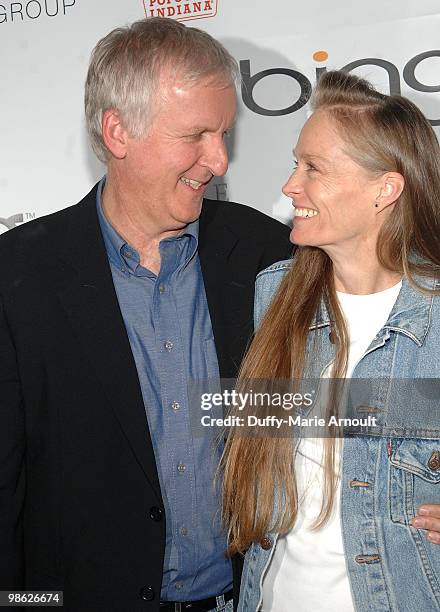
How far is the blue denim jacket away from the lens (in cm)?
172

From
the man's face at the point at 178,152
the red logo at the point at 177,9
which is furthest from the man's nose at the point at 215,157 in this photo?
the red logo at the point at 177,9

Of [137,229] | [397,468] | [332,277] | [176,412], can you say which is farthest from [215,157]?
[397,468]

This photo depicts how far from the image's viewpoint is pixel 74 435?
6.43ft

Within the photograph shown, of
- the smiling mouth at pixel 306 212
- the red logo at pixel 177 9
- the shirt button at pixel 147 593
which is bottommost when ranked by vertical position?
the shirt button at pixel 147 593

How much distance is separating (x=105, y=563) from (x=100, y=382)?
43cm

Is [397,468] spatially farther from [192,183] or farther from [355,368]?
A: [192,183]

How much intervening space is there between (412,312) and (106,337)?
27.0 inches

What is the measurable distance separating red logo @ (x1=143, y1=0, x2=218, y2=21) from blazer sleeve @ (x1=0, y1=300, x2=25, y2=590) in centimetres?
119

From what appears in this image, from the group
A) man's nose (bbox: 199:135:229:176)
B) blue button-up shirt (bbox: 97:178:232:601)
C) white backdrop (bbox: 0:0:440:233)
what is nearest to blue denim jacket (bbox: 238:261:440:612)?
blue button-up shirt (bbox: 97:178:232:601)

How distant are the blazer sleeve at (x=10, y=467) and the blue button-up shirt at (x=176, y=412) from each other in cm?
28

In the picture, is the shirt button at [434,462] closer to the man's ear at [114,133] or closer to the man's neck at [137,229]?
the man's neck at [137,229]

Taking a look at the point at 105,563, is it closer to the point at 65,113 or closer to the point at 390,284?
the point at 390,284

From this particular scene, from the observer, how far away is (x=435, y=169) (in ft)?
6.12

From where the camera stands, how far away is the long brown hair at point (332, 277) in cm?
183
